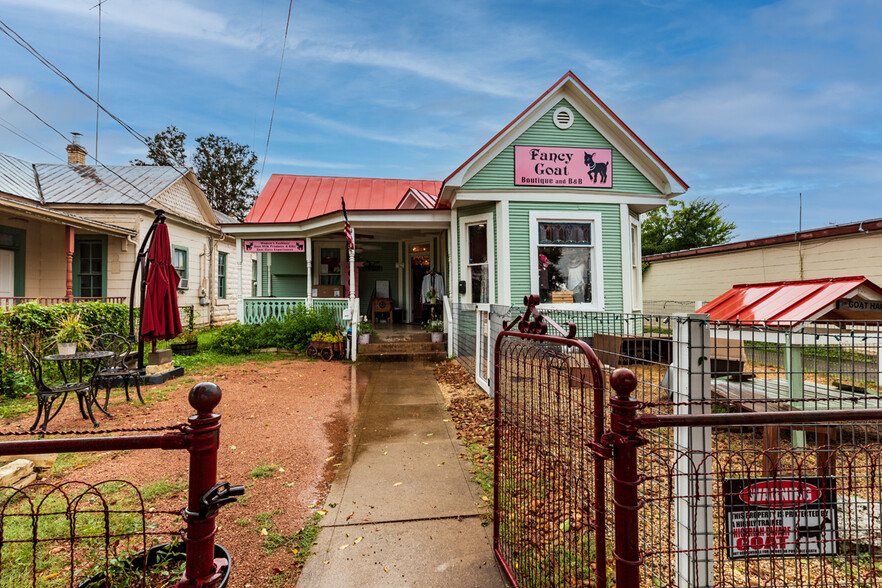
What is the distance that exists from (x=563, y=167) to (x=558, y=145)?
0.55m

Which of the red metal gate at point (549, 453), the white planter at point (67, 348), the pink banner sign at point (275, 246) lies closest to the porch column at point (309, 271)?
the pink banner sign at point (275, 246)

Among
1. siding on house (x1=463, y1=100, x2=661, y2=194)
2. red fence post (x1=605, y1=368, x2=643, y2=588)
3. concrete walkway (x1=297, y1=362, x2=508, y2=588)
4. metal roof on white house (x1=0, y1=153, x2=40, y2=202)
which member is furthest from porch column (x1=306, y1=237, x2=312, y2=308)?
red fence post (x1=605, y1=368, x2=643, y2=588)

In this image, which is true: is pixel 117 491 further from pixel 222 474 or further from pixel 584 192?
pixel 584 192

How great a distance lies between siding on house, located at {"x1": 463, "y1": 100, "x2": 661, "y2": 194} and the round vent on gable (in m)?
0.08

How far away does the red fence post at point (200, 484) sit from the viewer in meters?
1.33

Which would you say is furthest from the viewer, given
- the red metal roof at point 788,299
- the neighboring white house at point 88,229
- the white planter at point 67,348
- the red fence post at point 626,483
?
the neighboring white house at point 88,229

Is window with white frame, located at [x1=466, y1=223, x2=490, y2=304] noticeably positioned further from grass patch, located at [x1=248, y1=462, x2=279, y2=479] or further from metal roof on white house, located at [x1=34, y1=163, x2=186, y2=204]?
metal roof on white house, located at [x1=34, y1=163, x2=186, y2=204]

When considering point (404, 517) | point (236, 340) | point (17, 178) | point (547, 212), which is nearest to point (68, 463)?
point (404, 517)

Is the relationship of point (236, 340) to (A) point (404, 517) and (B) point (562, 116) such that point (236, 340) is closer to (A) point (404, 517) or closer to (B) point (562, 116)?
(A) point (404, 517)

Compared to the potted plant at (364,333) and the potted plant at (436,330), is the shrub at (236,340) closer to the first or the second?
the potted plant at (364,333)

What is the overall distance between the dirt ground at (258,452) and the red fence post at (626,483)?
1970 millimetres

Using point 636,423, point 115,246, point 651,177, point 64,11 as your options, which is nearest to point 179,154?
point 115,246

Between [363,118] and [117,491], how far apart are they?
79.9 ft

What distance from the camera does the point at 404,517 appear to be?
305cm
